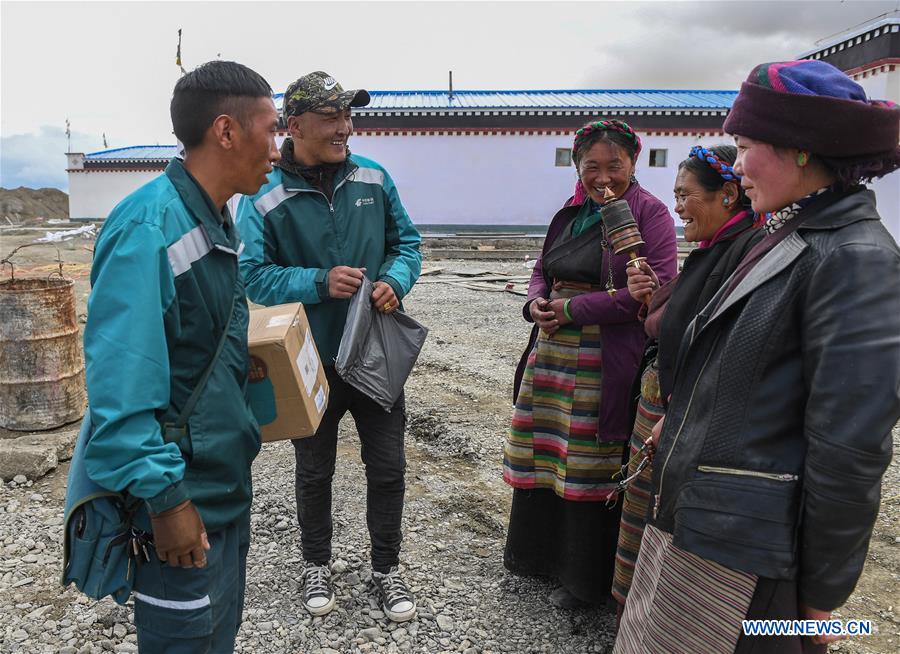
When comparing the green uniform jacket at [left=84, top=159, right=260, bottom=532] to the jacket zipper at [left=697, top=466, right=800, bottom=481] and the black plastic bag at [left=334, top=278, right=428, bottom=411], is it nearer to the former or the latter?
the black plastic bag at [left=334, top=278, right=428, bottom=411]

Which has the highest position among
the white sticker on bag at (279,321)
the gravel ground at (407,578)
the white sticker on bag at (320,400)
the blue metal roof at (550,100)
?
the blue metal roof at (550,100)

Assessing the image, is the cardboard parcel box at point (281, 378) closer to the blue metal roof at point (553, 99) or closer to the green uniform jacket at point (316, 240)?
the green uniform jacket at point (316, 240)

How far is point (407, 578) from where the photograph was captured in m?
3.06

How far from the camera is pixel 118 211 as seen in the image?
1534mm

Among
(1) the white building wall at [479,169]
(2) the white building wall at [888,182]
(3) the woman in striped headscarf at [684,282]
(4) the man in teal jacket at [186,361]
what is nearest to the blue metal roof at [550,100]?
(1) the white building wall at [479,169]

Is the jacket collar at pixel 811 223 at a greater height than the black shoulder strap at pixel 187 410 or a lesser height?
greater

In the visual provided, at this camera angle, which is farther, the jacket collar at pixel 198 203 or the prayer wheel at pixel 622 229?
the prayer wheel at pixel 622 229

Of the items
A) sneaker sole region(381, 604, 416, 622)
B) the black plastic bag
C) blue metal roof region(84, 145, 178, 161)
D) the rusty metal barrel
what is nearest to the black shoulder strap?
the black plastic bag

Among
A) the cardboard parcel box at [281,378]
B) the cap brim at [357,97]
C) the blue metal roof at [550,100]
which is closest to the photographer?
the cardboard parcel box at [281,378]

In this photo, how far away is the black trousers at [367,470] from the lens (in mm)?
2742

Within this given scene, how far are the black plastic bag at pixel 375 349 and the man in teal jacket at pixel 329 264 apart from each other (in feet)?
0.21

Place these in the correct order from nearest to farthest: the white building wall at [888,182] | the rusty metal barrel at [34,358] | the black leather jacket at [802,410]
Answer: the black leather jacket at [802,410] < the rusty metal barrel at [34,358] < the white building wall at [888,182]

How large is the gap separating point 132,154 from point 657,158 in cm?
2300

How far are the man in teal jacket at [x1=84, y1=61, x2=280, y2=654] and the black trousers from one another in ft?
3.02
